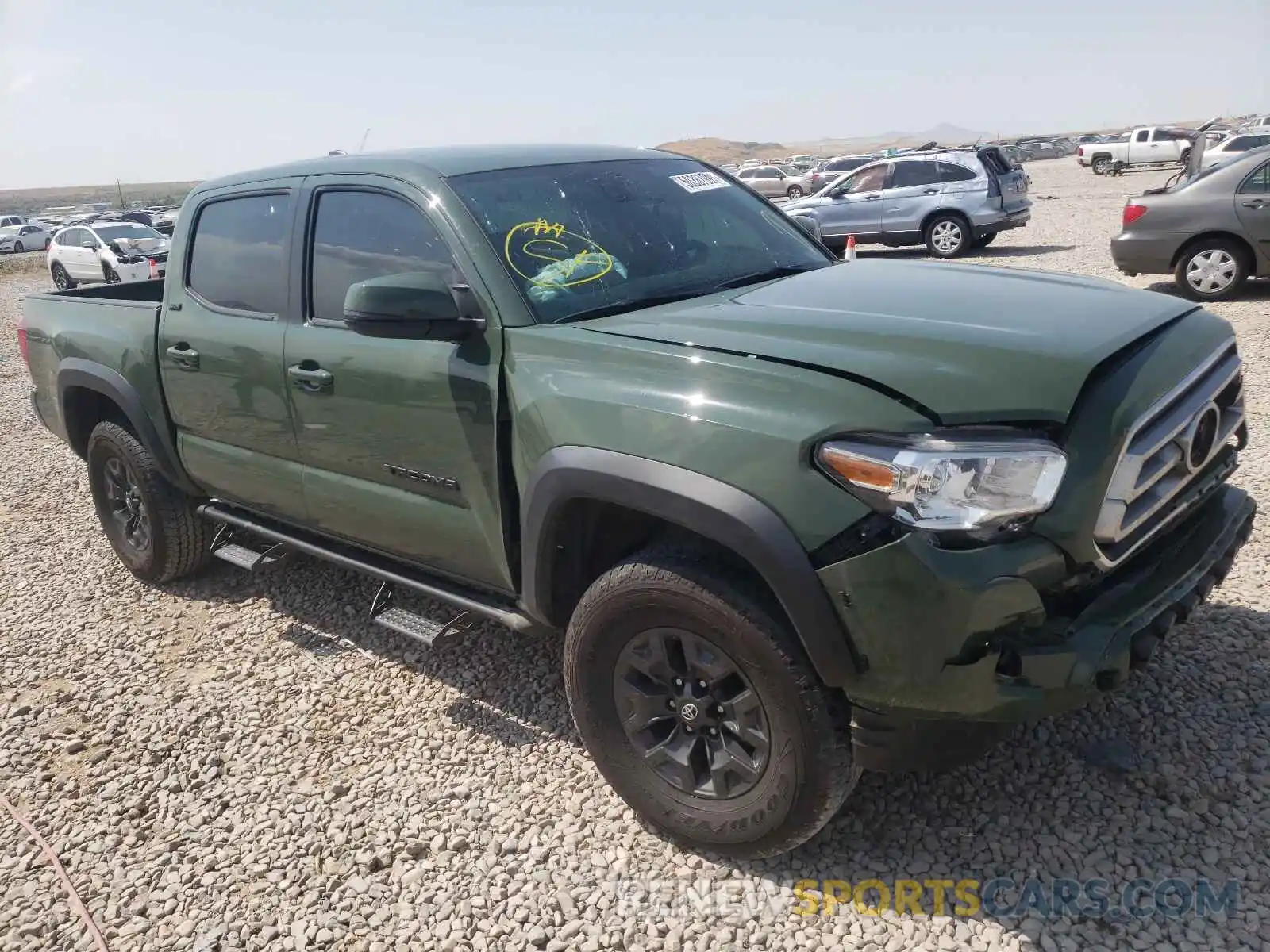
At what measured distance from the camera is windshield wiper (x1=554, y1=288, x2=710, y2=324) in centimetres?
299

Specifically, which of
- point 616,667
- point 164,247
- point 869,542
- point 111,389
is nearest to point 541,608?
point 616,667

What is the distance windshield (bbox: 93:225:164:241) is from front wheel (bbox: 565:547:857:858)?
2182cm

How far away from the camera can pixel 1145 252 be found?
32.8 feet

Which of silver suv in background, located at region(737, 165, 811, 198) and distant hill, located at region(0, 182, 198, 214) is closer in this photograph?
silver suv in background, located at region(737, 165, 811, 198)

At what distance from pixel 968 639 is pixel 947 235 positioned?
1416cm

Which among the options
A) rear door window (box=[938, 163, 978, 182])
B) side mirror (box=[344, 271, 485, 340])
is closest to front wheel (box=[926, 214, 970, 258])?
rear door window (box=[938, 163, 978, 182])

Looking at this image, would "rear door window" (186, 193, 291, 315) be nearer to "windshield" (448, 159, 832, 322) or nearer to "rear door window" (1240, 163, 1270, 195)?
"windshield" (448, 159, 832, 322)

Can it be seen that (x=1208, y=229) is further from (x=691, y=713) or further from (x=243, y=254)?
(x=691, y=713)

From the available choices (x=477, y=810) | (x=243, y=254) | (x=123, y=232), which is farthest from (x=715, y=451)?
(x=123, y=232)

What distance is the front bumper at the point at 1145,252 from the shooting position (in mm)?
9859

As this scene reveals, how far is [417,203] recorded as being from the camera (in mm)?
3244

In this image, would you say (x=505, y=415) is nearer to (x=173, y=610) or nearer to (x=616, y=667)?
(x=616, y=667)

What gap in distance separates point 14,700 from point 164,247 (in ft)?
61.4

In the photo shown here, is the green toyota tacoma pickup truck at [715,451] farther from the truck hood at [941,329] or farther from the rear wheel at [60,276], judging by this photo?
the rear wheel at [60,276]
